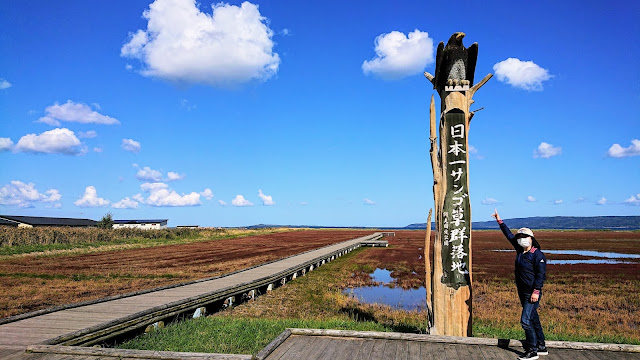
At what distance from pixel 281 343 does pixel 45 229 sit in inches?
1566

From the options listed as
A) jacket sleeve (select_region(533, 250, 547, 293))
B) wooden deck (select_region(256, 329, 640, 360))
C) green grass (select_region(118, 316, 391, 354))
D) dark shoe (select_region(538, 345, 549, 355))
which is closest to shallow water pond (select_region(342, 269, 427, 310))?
green grass (select_region(118, 316, 391, 354))

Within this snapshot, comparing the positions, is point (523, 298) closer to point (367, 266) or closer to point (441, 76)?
point (441, 76)

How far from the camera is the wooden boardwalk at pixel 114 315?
22.4 feet

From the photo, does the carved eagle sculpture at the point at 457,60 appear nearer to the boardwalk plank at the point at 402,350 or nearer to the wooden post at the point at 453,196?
the wooden post at the point at 453,196

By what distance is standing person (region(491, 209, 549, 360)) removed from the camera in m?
5.54

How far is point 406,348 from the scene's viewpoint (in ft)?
19.6

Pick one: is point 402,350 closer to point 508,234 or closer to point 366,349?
point 366,349

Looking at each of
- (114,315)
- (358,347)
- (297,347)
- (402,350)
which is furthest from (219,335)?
(402,350)

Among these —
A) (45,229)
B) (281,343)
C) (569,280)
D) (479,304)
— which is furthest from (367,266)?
(45,229)

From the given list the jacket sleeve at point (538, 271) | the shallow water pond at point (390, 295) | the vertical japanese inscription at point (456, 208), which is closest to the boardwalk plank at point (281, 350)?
the vertical japanese inscription at point (456, 208)

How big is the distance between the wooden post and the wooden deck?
100 cm

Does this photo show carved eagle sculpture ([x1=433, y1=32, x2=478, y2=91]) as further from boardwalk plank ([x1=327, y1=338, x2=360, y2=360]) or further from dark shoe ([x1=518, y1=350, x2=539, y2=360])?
→ boardwalk plank ([x1=327, y1=338, x2=360, y2=360])

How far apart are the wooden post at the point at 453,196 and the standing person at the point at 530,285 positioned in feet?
4.88

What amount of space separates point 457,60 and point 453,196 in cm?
240
